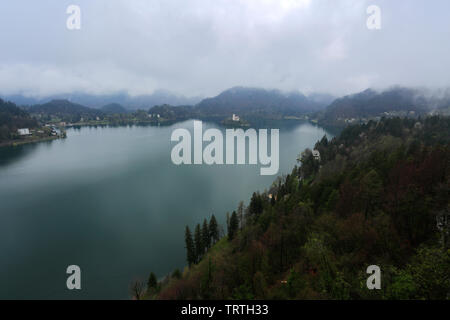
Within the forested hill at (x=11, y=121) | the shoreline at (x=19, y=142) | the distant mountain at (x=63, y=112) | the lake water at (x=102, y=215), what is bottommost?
the lake water at (x=102, y=215)

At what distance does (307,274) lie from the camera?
10211 millimetres

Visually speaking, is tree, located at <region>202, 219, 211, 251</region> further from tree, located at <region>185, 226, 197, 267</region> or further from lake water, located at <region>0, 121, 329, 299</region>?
lake water, located at <region>0, 121, 329, 299</region>

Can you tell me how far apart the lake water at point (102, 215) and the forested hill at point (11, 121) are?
3324cm

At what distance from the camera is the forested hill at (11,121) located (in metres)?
82.2

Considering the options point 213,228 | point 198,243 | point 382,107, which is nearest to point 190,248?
point 198,243

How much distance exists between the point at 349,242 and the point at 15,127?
12245 centimetres

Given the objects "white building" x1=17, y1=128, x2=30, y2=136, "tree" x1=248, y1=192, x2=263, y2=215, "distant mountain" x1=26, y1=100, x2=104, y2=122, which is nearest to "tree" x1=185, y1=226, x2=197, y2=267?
"tree" x1=248, y1=192, x2=263, y2=215

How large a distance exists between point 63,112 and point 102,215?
616 ft

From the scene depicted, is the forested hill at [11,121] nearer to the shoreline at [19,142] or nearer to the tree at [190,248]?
the shoreline at [19,142]

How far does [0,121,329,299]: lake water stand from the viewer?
20.3m

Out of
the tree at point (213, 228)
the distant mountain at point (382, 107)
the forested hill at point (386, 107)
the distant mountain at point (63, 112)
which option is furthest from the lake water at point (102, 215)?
the distant mountain at point (382, 107)

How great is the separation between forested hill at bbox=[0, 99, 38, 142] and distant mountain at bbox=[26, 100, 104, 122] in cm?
4035
